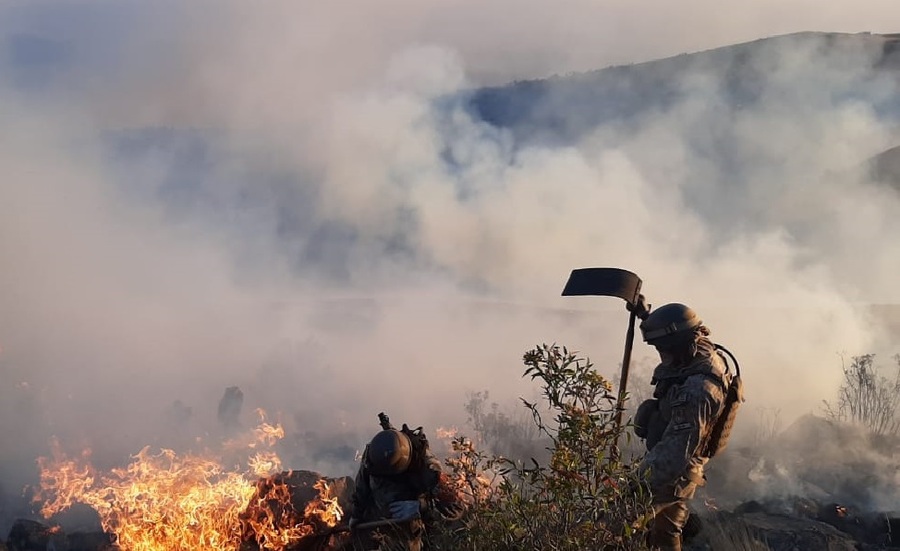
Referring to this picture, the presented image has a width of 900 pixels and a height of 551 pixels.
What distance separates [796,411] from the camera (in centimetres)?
1705

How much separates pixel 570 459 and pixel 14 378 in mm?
17890

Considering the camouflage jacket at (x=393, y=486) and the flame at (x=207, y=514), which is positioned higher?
the camouflage jacket at (x=393, y=486)

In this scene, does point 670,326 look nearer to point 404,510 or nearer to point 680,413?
point 680,413

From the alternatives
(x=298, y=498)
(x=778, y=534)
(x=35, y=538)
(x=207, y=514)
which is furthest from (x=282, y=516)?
(x=778, y=534)

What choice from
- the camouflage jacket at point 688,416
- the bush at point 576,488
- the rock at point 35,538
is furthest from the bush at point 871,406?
the rock at point 35,538

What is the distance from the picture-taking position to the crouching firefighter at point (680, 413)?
4883 millimetres

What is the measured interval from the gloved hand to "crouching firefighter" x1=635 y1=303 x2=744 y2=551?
200 cm

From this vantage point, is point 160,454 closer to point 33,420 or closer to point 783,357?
point 33,420

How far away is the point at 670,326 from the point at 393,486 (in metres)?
2.99

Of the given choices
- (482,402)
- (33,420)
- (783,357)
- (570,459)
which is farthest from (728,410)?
(783,357)

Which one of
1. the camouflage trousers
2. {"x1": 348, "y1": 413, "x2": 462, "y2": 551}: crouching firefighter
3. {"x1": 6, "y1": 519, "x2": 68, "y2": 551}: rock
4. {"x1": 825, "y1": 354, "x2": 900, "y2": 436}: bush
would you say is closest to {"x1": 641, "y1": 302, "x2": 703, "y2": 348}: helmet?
the camouflage trousers

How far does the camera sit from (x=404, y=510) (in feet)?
19.9

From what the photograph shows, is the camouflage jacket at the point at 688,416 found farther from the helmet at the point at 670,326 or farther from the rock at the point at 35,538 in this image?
the rock at the point at 35,538

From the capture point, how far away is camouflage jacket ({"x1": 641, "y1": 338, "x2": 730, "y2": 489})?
191 inches
